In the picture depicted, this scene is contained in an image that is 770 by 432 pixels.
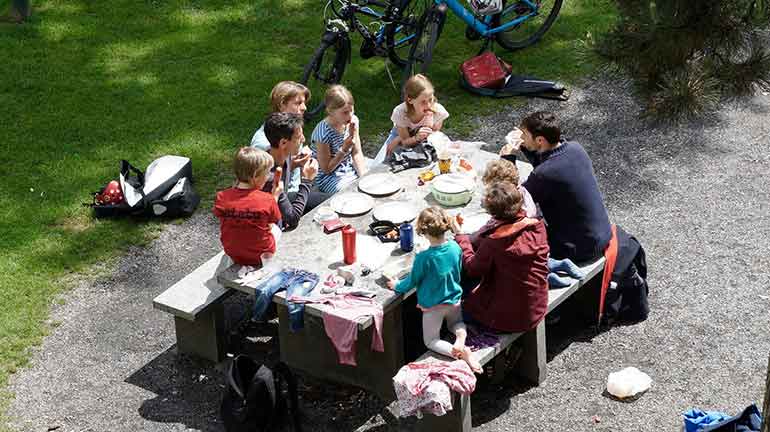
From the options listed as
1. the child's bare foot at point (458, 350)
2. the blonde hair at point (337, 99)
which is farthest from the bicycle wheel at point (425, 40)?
the child's bare foot at point (458, 350)

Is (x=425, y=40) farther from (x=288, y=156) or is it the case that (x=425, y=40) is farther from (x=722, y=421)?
(x=722, y=421)

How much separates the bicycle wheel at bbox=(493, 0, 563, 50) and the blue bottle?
511cm

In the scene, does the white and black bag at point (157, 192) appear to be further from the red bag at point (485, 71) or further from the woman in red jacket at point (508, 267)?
the red bag at point (485, 71)

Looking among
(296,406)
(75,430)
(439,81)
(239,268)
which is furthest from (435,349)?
(439,81)

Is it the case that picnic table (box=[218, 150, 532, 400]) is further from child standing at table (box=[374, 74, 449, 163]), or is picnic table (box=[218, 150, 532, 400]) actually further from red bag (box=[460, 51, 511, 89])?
red bag (box=[460, 51, 511, 89])

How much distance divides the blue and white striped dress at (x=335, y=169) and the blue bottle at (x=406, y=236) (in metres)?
1.42

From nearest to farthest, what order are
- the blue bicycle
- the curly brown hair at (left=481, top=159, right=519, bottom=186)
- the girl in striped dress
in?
1. the curly brown hair at (left=481, top=159, right=519, bottom=186)
2. the girl in striped dress
3. the blue bicycle

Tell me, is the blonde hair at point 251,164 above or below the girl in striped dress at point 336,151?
above

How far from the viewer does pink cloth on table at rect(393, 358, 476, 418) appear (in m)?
5.64

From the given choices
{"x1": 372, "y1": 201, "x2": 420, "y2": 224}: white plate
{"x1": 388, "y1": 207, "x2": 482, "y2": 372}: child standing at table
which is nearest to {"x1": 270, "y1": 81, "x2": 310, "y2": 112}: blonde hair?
{"x1": 372, "y1": 201, "x2": 420, "y2": 224}: white plate

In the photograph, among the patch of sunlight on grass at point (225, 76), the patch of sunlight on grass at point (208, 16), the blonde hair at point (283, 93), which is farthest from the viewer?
the patch of sunlight on grass at point (208, 16)

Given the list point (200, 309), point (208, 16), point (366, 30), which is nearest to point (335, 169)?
point (200, 309)

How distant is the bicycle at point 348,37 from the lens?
9812mm

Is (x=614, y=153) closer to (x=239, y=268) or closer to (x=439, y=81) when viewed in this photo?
(x=439, y=81)
